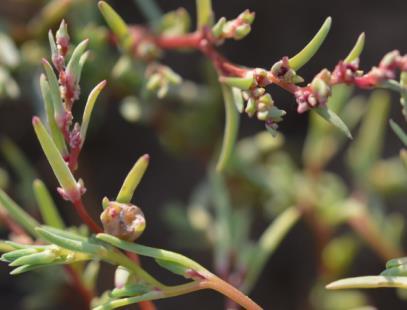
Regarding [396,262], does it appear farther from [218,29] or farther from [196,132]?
[196,132]

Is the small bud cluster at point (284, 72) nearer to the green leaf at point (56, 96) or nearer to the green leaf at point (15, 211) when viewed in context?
the green leaf at point (56, 96)

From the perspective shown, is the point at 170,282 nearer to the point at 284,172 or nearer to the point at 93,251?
the point at 284,172

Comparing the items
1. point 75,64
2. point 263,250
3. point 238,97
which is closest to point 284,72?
point 238,97

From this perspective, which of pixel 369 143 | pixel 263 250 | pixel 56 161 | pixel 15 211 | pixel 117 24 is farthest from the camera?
pixel 369 143

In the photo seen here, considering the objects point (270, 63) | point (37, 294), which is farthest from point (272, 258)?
point (37, 294)

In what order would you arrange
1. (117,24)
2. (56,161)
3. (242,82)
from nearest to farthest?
(56,161), (242,82), (117,24)

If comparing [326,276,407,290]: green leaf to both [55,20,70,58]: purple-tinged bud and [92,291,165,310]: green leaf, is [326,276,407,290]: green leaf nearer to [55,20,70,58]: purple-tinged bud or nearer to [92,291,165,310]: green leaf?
[92,291,165,310]: green leaf

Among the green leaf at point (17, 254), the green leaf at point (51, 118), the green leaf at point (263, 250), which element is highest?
the green leaf at point (51, 118)

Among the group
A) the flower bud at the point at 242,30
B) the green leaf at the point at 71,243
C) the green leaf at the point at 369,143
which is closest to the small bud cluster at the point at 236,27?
the flower bud at the point at 242,30
